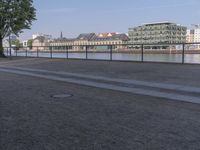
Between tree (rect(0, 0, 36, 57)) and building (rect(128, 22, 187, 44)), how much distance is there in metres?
54.2

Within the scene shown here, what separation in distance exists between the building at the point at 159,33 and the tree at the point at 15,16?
54.2 m

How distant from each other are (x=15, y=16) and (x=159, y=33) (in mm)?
77851

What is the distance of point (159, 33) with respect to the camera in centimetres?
9806

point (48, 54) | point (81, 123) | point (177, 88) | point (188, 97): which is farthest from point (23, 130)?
point (48, 54)

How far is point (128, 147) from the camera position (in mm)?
3500

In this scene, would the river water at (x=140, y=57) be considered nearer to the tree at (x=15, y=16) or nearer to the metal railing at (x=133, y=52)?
the metal railing at (x=133, y=52)

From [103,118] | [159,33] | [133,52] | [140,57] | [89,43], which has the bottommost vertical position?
[103,118]

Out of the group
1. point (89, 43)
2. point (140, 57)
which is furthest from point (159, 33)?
point (140, 57)

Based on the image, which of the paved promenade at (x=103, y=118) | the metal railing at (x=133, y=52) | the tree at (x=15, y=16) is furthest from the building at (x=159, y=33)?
the paved promenade at (x=103, y=118)

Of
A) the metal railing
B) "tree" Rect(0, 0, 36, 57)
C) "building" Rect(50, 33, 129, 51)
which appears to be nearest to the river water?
the metal railing

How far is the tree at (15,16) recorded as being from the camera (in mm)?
26922

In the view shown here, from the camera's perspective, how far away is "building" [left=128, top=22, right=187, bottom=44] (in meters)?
85.3

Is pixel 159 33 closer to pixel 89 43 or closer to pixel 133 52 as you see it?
pixel 89 43

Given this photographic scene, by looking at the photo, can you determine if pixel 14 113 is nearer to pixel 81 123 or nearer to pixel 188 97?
pixel 81 123
